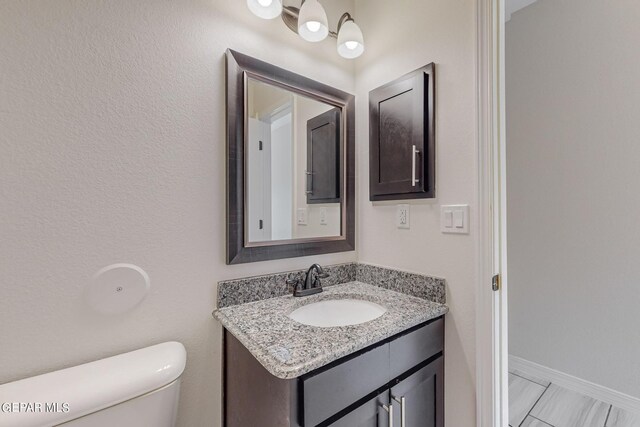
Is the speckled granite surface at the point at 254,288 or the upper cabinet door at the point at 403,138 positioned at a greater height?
the upper cabinet door at the point at 403,138

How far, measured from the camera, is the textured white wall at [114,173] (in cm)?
74

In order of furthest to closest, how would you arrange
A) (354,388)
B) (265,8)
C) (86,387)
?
1. (265,8)
2. (354,388)
3. (86,387)

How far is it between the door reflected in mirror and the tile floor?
59.8 inches

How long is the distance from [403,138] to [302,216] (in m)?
0.61

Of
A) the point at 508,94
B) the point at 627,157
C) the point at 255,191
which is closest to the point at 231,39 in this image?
the point at 255,191

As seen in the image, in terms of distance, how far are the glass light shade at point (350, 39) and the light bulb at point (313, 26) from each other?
0.16 m

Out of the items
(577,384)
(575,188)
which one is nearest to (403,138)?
(575,188)

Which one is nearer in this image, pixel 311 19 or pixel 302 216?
pixel 311 19

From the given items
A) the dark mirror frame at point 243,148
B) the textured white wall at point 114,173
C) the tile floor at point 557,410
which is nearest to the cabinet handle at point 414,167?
the dark mirror frame at point 243,148

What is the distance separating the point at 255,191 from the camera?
3.79 ft

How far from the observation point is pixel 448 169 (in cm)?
113

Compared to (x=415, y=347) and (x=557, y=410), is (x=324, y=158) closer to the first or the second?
(x=415, y=347)

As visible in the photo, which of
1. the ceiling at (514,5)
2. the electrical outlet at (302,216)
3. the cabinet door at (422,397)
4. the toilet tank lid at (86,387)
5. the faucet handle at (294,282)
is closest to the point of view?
the toilet tank lid at (86,387)

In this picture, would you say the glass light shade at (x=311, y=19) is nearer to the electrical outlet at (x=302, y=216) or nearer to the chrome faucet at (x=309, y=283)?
the electrical outlet at (x=302, y=216)
